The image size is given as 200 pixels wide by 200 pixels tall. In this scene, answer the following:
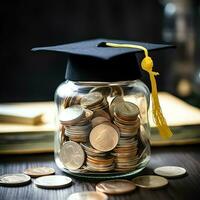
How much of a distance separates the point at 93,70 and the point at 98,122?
89 mm

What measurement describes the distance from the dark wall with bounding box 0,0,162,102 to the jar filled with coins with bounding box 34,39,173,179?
2.37ft

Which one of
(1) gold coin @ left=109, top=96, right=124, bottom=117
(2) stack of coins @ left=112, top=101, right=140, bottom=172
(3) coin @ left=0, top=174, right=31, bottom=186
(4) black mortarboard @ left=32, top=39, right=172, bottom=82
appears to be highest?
(4) black mortarboard @ left=32, top=39, right=172, bottom=82

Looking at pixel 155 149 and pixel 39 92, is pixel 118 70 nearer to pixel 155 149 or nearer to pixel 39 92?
pixel 155 149

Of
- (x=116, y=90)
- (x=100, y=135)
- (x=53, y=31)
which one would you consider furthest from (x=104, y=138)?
(x=53, y=31)

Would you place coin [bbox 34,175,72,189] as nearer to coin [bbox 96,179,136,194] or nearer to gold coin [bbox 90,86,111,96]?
coin [bbox 96,179,136,194]

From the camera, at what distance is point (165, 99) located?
132 cm

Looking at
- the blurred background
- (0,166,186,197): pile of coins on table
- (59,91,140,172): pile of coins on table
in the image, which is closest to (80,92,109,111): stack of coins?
(59,91,140,172): pile of coins on table

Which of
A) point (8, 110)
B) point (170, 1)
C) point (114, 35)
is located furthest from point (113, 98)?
point (170, 1)

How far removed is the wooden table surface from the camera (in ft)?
2.48

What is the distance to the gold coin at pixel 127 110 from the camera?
81 cm

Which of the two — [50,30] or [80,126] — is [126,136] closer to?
[80,126]

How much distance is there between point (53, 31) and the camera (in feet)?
5.17

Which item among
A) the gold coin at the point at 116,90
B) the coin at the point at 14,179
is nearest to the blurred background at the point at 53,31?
the gold coin at the point at 116,90

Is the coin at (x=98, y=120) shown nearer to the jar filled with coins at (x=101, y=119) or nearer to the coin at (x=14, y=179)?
the jar filled with coins at (x=101, y=119)
